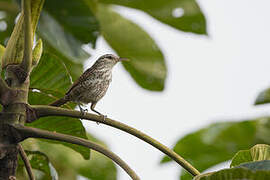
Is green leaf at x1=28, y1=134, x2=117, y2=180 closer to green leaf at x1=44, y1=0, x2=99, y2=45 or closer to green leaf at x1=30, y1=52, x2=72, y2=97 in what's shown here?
green leaf at x1=44, y1=0, x2=99, y2=45

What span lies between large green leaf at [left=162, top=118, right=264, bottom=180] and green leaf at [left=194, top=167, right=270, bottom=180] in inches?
108

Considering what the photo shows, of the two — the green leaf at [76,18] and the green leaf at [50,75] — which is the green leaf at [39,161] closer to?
the green leaf at [50,75]

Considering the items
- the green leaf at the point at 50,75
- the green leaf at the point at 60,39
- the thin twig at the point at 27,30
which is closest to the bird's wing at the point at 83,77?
the green leaf at the point at 60,39

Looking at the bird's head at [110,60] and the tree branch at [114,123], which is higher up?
the bird's head at [110,60]

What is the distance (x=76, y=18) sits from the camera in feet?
11.6

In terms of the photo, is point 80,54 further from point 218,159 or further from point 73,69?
point 218,159

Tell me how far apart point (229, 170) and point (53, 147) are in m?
2.64

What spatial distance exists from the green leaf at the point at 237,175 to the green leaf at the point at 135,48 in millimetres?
2708

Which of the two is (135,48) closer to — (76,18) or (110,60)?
(110,60)

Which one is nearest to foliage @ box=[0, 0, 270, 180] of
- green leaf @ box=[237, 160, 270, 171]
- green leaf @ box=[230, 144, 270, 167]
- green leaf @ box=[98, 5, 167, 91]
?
green leaf @ box=[98, 5, 167, 91]

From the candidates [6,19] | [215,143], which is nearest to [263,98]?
[215,143]

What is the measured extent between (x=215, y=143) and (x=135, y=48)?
1.06 metres

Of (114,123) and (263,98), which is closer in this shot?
(114,123)

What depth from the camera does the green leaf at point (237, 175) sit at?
138 centimetres
